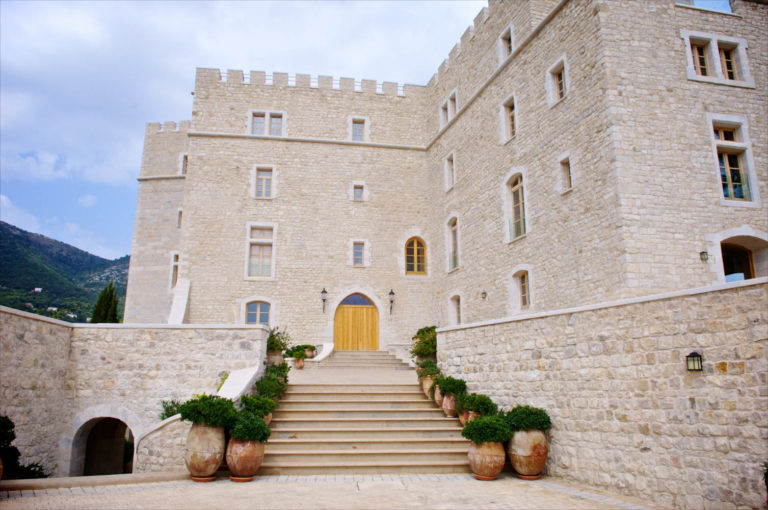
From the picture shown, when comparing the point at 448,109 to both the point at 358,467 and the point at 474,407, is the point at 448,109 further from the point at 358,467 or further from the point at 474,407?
the point at 358,467

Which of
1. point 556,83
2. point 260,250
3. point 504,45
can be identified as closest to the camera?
point 556,83

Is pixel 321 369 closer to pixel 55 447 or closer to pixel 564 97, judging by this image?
pixel 55 447

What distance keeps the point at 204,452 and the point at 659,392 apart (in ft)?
18.7

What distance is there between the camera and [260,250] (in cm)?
1767

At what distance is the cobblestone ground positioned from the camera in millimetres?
5539

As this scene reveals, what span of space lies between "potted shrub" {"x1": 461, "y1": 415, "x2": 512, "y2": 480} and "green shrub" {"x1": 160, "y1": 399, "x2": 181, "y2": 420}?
216 inches

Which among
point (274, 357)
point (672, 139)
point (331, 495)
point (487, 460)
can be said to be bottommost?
point (331, 495)

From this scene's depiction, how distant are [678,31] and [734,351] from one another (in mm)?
8613

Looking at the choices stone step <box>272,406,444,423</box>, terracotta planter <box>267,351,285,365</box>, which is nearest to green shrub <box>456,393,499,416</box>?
stone step <box>272,406,444,423</box>

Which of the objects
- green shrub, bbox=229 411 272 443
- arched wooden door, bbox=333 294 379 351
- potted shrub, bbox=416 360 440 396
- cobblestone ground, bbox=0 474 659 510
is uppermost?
arched wooden door, bbox=333 294 379 351

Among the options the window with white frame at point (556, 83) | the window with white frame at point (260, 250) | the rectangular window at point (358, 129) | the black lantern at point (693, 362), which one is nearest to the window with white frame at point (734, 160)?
the window with white frame at point (556, 83)

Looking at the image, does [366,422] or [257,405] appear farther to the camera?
[366,422]

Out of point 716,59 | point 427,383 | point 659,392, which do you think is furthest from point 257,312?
point 716,59

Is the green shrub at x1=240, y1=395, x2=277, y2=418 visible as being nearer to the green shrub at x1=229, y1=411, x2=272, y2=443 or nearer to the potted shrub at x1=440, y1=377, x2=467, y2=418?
the green shrub at x1=229, y1=411, x2=272, y2=443
